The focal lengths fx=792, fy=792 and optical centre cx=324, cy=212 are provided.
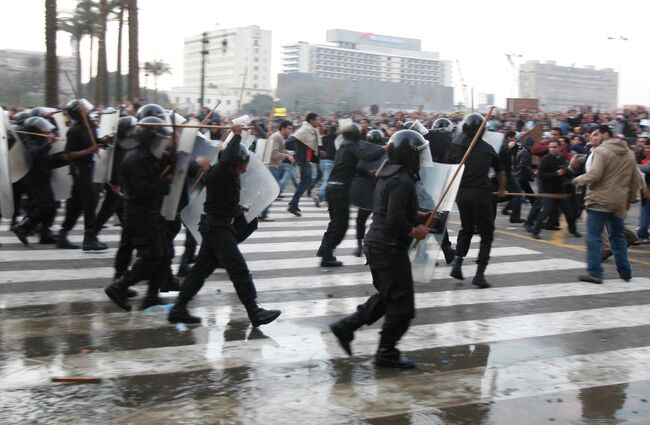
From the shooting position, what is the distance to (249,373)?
5.37 m

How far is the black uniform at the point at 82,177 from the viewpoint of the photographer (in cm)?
980

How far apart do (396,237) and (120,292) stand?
9.23 ft

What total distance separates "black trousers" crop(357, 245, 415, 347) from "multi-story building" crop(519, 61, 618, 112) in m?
65.0

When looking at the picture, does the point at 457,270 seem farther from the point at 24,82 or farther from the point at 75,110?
the point at 24,82

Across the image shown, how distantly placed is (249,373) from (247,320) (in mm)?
1513

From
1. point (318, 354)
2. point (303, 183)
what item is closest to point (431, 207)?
point (318, 354)

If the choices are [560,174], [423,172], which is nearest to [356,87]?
[560,174]

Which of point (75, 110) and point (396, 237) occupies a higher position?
point (75, 110)

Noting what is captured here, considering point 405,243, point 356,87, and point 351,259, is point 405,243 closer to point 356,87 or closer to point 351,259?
point 351,259

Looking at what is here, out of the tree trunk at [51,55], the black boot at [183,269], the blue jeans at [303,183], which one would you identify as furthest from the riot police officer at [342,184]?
the tree trunk at [51,55]

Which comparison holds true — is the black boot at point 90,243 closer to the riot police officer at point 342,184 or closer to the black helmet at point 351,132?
the riot police officer at point 342,184

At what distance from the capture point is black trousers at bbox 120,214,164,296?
22.2 ft

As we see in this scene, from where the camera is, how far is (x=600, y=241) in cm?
877

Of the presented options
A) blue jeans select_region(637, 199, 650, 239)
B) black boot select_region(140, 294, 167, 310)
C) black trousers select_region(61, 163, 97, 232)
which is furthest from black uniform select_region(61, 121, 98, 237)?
blue jeans select_region(637, 199, 650, 239)
